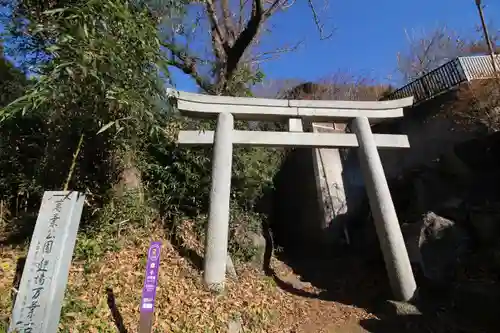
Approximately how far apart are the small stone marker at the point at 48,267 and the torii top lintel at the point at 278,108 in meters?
2.99

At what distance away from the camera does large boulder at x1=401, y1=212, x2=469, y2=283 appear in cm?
658

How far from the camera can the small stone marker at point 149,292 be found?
11.7 feet

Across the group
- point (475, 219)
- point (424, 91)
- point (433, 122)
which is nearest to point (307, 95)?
point (424, 91)

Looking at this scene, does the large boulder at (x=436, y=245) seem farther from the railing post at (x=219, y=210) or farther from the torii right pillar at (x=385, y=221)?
the railing post at (x=219, y=210)

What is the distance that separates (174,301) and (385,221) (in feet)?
12.8

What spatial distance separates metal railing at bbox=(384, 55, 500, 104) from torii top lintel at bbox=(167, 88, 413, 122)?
5.18 meters

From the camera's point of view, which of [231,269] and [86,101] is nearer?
[86,101]

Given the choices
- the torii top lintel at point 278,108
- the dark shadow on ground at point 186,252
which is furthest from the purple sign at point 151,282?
the torii top lintel at point 278,108

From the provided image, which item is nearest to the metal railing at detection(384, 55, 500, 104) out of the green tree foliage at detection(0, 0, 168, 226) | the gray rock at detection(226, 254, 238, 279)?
the gray rock at detection(226, 254, 238, 279)

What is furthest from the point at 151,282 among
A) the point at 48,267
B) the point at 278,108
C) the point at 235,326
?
the point at 278,108

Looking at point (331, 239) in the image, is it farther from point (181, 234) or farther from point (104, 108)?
point (104, 108)

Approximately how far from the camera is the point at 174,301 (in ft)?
16.5

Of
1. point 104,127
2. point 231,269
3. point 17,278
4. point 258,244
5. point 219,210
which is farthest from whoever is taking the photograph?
point 258,244

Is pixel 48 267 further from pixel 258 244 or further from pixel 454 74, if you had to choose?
pixel 454 74
